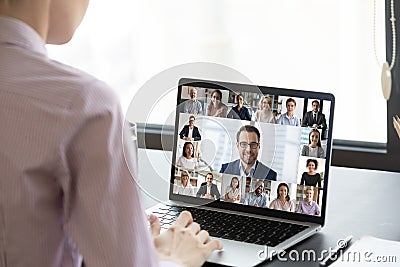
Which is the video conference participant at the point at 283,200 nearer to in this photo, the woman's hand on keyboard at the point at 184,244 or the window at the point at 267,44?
the woman's hand on keyboard at the point at 184,244

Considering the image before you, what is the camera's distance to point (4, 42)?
95 cm

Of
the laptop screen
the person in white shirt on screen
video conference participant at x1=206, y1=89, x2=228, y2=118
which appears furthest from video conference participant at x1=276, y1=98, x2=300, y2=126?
the person in white shirt on screen

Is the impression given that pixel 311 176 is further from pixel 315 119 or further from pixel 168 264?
pixel 168 264

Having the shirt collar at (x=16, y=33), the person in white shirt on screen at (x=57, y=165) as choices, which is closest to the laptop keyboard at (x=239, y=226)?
the person in white shirt on screen at (x=57, y=165)

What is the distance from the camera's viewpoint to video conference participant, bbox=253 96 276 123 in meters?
1.48

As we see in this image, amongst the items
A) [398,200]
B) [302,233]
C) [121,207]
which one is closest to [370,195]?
[398,200]

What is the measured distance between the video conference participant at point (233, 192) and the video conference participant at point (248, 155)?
2 cm

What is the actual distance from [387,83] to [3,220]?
124 centimetres

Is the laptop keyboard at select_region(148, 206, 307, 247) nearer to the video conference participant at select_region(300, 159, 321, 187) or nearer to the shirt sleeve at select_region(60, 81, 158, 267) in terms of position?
the video conference participant at select_region(300, 159, 321, 187)

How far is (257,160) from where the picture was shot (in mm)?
1478

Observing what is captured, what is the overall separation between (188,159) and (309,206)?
25 centimetres

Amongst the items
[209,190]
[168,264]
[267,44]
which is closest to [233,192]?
[209,190]

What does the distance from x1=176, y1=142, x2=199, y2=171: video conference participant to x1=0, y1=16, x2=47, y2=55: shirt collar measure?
62 cm

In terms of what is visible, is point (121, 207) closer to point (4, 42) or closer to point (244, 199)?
point (4, 42)
